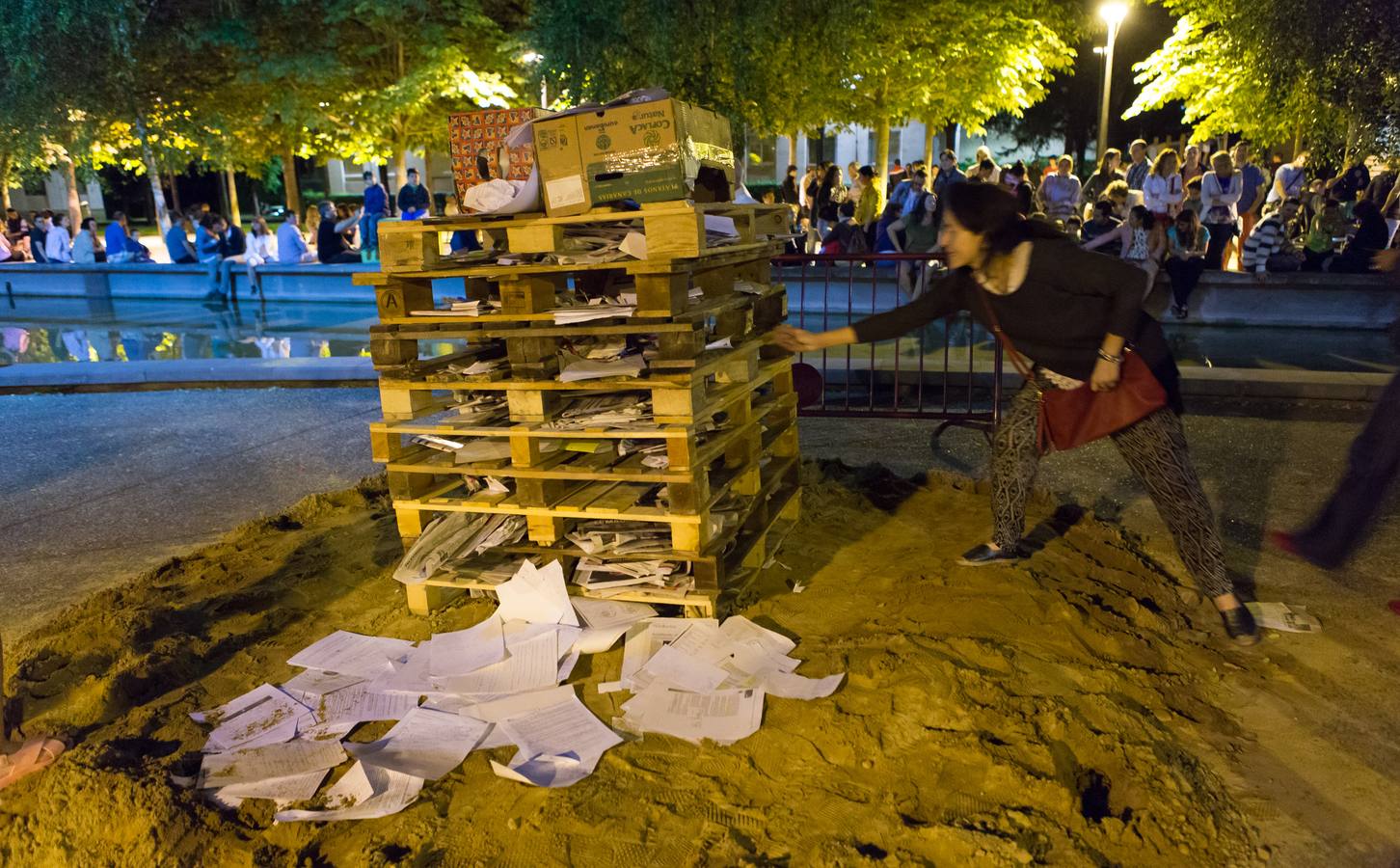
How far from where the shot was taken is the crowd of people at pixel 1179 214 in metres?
12.1

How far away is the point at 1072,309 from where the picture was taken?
3980 millimetres

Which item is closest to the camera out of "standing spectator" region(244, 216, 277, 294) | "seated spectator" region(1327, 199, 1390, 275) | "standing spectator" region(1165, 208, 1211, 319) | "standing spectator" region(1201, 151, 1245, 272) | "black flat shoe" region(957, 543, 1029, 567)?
"black flat shoe" region(957, 543, 1029, 567)

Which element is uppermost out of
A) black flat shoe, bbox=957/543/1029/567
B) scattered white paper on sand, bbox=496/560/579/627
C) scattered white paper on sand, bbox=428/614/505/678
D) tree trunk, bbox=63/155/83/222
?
tree trunk, bbox=63/155/83/222

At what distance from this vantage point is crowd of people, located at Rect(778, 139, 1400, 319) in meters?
12.1

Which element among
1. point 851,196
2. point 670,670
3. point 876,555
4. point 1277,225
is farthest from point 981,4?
point 670,670

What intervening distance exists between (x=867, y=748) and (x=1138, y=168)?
14.8 metres

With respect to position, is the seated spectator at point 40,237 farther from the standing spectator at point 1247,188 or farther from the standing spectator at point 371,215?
the standing spectator at point 1247,188

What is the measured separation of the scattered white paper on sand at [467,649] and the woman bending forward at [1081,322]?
195 centimetres

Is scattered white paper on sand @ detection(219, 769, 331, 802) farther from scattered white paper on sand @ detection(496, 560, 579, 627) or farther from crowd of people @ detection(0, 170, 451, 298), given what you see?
crowd of people @ detection(0, 170, 451, 298)

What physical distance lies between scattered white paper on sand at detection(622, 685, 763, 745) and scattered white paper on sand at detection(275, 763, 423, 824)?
0.78 meters

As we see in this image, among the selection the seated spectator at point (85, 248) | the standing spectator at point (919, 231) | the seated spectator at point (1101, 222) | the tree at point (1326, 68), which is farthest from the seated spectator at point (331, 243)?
the tree at point (1326, 68)

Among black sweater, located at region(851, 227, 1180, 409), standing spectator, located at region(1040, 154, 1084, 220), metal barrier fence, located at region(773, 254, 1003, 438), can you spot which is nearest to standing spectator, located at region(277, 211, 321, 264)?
metal barrier fence, located at region(773, 254, 1003, 438)

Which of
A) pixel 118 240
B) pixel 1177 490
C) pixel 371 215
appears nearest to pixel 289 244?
pixel 371 215

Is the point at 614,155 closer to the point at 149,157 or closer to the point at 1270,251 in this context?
the point at 1270,251
